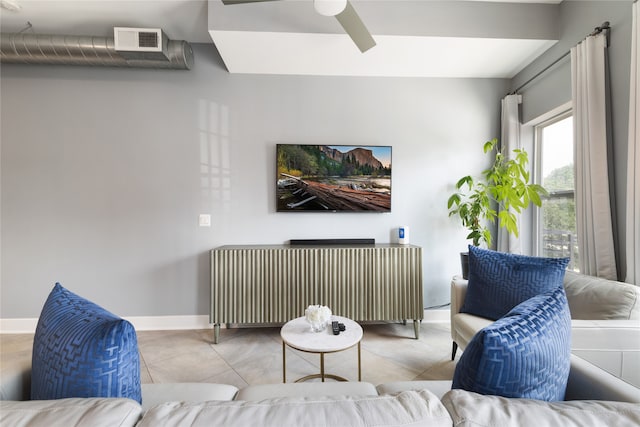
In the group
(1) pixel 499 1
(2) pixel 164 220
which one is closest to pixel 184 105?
Answer: (2) pixel 164 220

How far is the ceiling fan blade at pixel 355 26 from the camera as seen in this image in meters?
1.76

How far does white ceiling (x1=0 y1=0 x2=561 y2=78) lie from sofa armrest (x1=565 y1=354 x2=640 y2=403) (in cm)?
229

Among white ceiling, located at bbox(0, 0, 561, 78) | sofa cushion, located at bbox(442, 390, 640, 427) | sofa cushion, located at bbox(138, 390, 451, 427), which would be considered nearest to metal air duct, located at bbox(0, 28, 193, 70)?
white ceiling, located at bbox(0, 0, 561, 78)

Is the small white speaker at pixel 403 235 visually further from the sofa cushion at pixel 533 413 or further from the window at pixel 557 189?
the sofa cushion at pixel 533 413

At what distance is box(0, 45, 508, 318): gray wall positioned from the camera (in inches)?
107

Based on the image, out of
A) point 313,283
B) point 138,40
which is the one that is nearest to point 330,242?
point 313,283

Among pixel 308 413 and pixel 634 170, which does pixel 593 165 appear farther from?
pixel 308 413

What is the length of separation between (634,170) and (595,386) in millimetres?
1485

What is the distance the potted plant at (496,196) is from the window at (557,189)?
15 centimetres

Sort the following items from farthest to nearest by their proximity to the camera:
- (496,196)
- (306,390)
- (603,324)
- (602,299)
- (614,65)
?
(496,196) < (614,65) < (602,299) < (603,324) < (306,390)

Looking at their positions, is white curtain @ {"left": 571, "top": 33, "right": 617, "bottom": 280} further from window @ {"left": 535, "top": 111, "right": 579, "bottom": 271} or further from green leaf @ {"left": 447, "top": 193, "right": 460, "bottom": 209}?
green leaf @ {"left": 447, "top": 193, "right": 460, "bottom": 209}

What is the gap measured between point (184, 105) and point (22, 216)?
1859 millimetres

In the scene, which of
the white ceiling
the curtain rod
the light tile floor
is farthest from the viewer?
the white ceiling

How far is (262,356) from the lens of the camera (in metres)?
2.27
